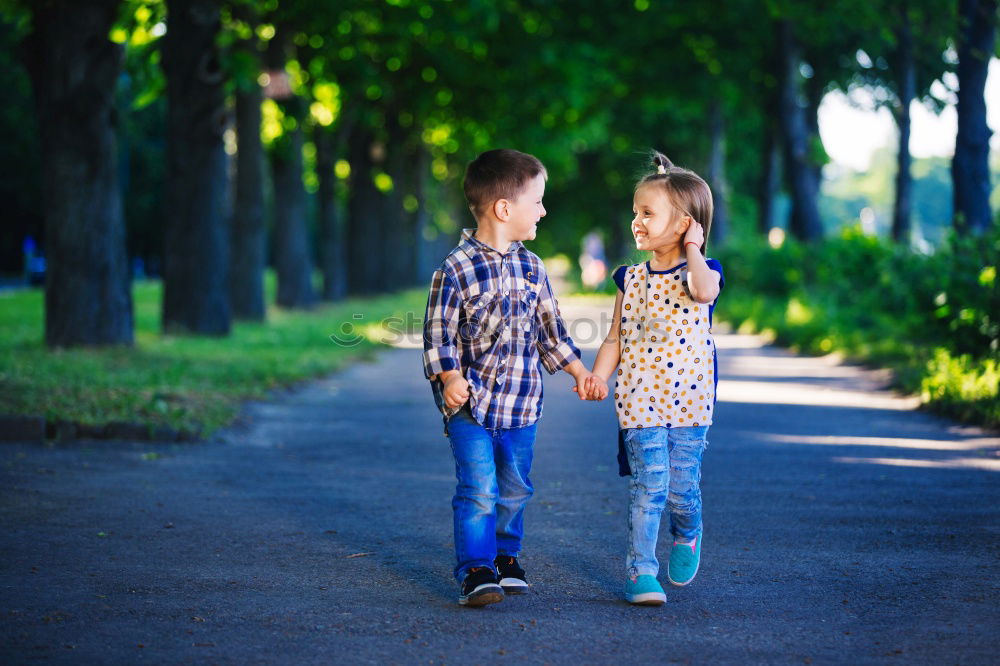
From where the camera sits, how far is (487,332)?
5074 mm

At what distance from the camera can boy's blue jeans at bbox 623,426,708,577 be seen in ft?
16.7

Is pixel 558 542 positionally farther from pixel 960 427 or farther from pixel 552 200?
pixel 552 200

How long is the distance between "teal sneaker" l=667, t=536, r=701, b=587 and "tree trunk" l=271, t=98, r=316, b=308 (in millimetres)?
22400

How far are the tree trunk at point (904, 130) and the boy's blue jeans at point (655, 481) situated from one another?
1777 centimetres

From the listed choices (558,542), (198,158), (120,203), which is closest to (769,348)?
(198,158)

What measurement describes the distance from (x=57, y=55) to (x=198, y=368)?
3.82 m

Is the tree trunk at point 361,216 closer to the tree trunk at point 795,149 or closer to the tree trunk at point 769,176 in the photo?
the tree trunk at point 769,176

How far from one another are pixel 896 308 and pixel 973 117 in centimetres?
250

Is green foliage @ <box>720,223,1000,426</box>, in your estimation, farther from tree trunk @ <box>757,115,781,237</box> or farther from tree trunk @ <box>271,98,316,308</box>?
tree trunk @ <box>271,98,316,308</box>

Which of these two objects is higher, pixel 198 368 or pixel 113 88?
pixel 113 88

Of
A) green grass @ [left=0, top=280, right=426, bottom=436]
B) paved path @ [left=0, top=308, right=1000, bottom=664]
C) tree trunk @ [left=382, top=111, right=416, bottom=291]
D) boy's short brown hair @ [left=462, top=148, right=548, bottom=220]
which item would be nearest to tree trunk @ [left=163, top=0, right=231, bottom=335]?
A: green grass @ [left=0, top=280, right=426, bottom=436]

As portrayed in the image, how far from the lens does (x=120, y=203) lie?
15.1 metres

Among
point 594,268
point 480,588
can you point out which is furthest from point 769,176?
point 480,588

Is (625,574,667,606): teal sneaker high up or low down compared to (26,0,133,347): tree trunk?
down
